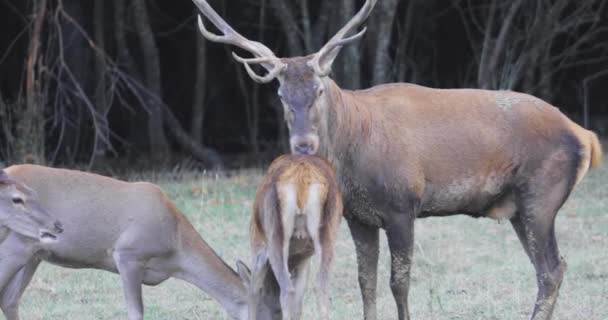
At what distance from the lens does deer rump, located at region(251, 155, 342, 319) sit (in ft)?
23.2

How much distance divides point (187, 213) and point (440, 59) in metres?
7.94

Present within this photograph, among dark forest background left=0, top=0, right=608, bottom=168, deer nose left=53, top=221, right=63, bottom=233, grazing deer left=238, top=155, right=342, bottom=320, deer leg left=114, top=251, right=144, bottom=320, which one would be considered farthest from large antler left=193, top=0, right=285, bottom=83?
dark forest background left=0, top=0, right=608, bottom=168

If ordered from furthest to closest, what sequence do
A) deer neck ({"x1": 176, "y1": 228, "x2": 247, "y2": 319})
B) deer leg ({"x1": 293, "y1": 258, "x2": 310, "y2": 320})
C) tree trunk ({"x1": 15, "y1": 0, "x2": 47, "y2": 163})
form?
tree trunk ({"x1": 15, "y1": 0, "x2": 47, "y2": 163}) < deer neck ({"x1": 176, "y1": 228, "x2": 247, "y2": 319}) < deer leg ({"x1": 293, "y1": 258, "x2": 310, "y2": 320})

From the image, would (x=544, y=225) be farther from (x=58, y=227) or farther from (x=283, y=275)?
(x=58, y=227)

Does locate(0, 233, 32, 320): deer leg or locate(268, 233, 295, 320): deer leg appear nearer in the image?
locate(268, 233, 295, 320): deer leg

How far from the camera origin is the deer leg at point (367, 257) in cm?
821

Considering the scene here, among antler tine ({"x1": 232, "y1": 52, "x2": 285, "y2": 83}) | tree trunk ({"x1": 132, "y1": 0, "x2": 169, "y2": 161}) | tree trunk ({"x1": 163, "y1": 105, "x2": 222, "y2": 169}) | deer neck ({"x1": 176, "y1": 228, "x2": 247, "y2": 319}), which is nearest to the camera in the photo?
antler tine ({"x1": 232, "y1": 52, "x2": 285, "y2": 83})

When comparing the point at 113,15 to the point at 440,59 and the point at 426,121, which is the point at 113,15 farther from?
the point at 426,121

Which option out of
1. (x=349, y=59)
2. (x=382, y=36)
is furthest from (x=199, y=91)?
(x=382, y=36)

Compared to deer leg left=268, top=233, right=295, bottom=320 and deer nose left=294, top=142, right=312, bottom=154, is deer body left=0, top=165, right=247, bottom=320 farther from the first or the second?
deer nose left=294, top=142, right=312, bottom=154

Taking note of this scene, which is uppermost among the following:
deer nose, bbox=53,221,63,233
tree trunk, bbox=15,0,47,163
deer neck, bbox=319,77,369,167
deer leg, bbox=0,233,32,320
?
deer neck, bbox=319,77,369,167

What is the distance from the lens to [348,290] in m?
9.51

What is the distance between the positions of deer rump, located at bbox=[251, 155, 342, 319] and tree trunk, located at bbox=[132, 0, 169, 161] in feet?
25.6

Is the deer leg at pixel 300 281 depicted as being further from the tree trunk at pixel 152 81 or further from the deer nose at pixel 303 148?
the tree trunk at pixel 152 81
